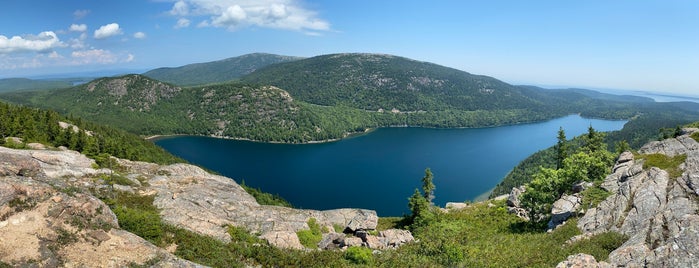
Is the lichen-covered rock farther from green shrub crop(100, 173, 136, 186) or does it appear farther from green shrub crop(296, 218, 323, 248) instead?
green shrub crop(100, 173, 136, 186)

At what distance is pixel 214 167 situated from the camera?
197m

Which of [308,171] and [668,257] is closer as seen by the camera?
[668,257]

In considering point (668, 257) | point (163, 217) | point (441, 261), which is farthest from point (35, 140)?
point (668, 257)

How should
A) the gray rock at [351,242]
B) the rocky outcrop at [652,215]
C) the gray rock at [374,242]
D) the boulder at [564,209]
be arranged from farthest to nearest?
the boulder at [564,209], the gray rock at [351,242], the gray rock at [374,242], the rocky outcrop at [652,215]

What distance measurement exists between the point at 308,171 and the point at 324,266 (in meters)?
164

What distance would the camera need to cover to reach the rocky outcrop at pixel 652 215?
2486 centimetres

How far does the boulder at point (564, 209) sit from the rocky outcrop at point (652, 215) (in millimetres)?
3131

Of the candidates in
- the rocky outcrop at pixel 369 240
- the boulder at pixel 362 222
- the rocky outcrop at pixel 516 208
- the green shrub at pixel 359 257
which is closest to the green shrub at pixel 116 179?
the rocky outcrop at pixel 369 240

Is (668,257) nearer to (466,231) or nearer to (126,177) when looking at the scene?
(466,231)

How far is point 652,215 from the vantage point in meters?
32.6

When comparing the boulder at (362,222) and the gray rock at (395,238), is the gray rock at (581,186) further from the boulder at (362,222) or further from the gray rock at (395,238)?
the boulder at (362,222)

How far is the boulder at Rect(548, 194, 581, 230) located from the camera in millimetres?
43791

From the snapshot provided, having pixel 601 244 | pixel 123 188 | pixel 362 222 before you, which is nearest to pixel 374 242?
pixel 362 222

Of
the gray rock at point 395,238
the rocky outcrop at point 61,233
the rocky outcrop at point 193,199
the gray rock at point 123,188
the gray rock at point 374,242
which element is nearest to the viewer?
the rocky outcrop at point 61,233
